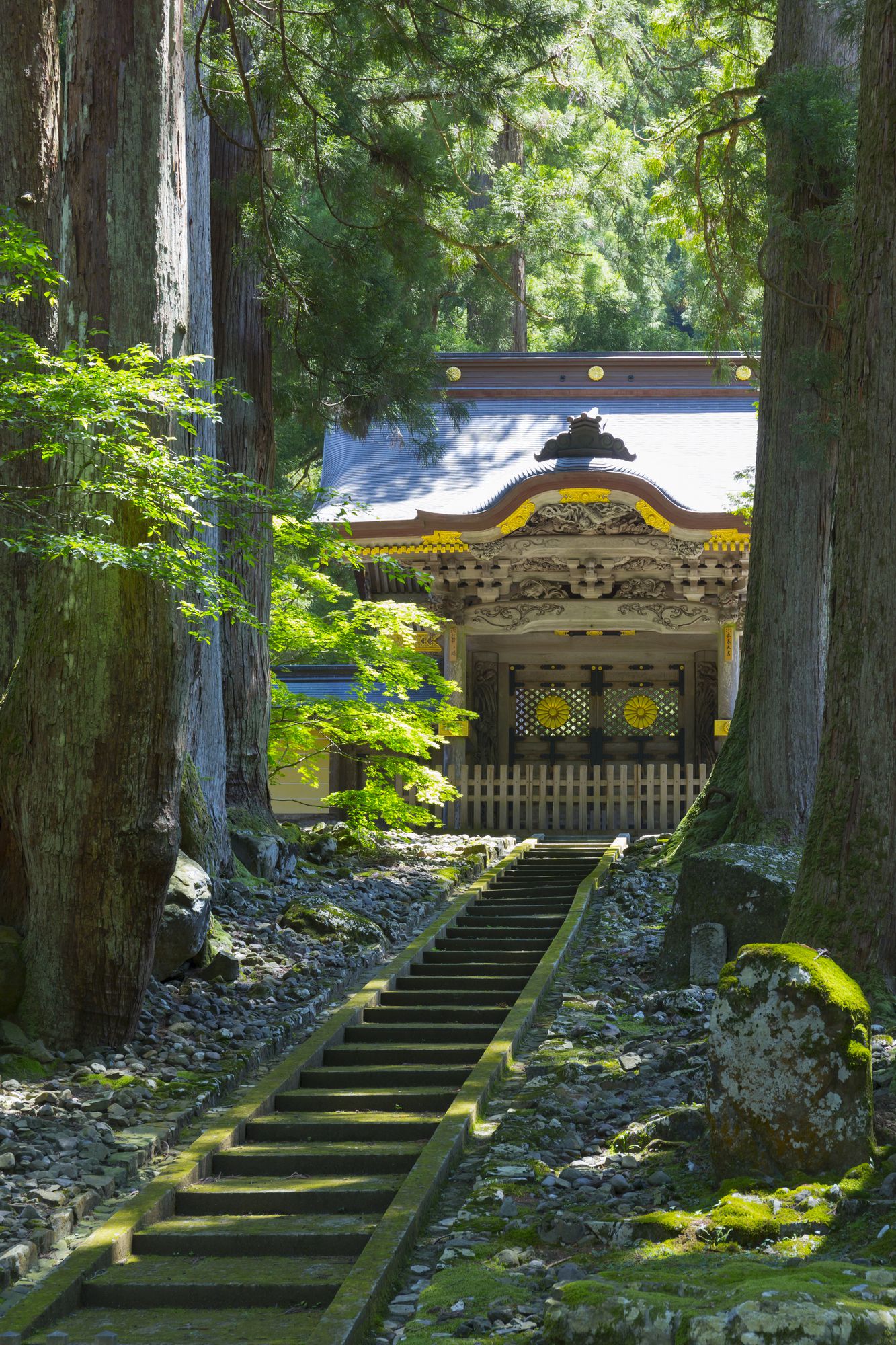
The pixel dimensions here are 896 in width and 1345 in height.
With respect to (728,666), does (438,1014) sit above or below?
below

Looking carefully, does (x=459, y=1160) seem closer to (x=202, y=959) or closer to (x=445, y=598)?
(x=202, y=959)

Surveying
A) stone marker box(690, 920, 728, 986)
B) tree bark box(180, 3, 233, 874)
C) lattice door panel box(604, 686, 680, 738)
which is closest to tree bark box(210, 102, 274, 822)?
tree bark box(180, 3, 233, 874)

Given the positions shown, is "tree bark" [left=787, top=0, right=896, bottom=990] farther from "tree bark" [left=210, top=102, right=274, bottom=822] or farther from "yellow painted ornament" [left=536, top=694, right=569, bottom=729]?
"yellow painted ornament" [left=536, top=694, right=569, bottom=729]

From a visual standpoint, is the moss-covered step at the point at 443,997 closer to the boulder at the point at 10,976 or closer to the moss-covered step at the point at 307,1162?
the boulder at the point at 10,976

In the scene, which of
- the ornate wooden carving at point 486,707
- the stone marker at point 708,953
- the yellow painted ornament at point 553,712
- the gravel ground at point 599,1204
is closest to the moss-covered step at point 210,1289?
the gravel ground at point 599,1204

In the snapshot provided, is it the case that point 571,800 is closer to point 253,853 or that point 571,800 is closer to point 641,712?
point 641,712

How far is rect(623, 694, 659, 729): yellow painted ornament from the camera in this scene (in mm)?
16422

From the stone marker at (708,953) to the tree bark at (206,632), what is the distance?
10.4 ft

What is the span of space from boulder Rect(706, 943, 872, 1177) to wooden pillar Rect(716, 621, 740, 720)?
1065 cm

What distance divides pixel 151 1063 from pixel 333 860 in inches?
199

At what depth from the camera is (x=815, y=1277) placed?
8.68 feet

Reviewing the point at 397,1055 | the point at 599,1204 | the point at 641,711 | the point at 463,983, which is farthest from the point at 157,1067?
the point at 641,711

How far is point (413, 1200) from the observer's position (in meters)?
3.89

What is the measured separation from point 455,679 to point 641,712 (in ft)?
10.9
